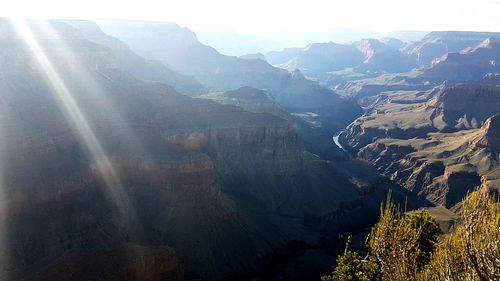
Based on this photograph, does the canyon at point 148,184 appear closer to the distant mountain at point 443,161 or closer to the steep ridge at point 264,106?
the distant mountain at point 443,161

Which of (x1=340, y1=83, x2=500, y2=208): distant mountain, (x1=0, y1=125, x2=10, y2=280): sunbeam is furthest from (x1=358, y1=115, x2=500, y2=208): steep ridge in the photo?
(x1=0, y1=125, x2=10, y2=280): sunbeam

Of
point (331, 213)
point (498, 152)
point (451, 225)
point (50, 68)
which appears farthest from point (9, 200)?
point (498, 152)

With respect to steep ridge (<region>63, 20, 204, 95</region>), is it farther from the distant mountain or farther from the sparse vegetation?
the sparse vegetation

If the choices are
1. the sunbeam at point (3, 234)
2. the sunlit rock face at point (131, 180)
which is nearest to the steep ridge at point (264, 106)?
the sunlit rock face at point (131, 180)

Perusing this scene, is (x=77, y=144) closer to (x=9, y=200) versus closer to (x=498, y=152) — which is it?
(x=9, y=200)

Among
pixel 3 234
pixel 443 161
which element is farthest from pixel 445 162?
pixel 3 234
